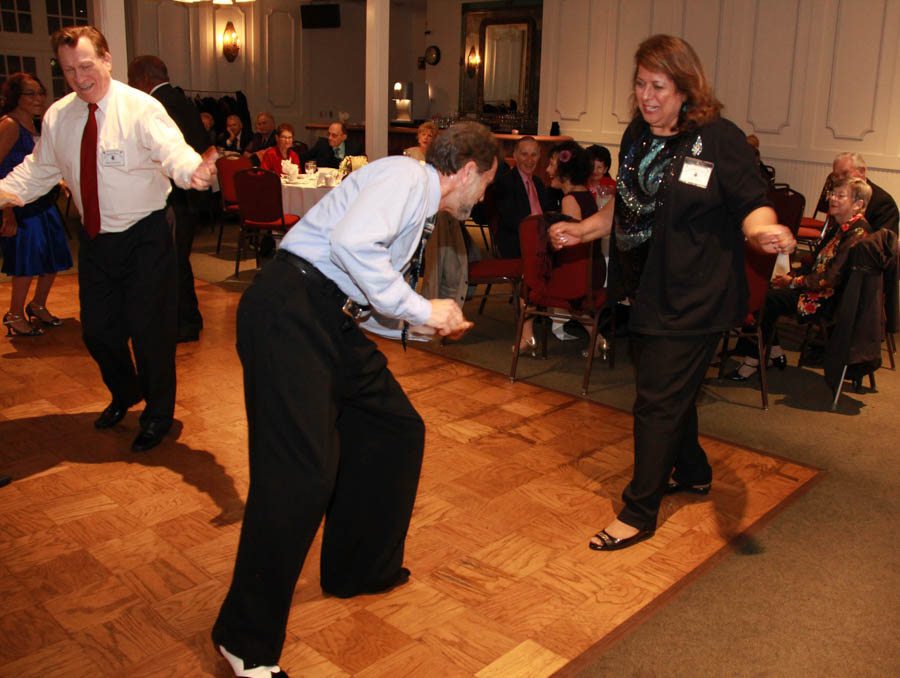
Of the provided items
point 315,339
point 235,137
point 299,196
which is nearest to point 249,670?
point 315,339

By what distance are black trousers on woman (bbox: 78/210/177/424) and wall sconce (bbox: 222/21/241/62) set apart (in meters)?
11.5

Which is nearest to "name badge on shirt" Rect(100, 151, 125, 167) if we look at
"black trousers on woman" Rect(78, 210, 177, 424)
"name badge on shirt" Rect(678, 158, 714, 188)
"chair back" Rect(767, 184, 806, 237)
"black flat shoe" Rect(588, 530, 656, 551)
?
"black trousers on woman" Rect(78, 210, 177, 424)

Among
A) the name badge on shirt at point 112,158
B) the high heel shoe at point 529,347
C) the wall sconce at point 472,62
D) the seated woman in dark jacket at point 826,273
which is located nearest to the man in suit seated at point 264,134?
the wall sconce at point 472,62

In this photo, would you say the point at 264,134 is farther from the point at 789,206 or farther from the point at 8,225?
the point at 789,206

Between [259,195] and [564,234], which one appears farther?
[259,195]

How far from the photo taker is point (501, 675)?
7.23 ft

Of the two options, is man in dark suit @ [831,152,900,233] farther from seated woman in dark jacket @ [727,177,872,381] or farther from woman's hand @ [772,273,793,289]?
woman's hand @ [772,273,793,289]

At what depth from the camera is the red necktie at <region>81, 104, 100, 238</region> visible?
10.8 feet

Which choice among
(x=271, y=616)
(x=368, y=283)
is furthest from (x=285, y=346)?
(x=271, y=616)

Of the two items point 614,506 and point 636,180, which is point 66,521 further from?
point 636,180

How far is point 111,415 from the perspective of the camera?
12.6 ft

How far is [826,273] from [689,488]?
5.53ft

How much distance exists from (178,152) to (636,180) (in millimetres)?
1709

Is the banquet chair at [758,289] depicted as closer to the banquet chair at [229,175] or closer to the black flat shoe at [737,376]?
the black flat shoe at [737,376]
